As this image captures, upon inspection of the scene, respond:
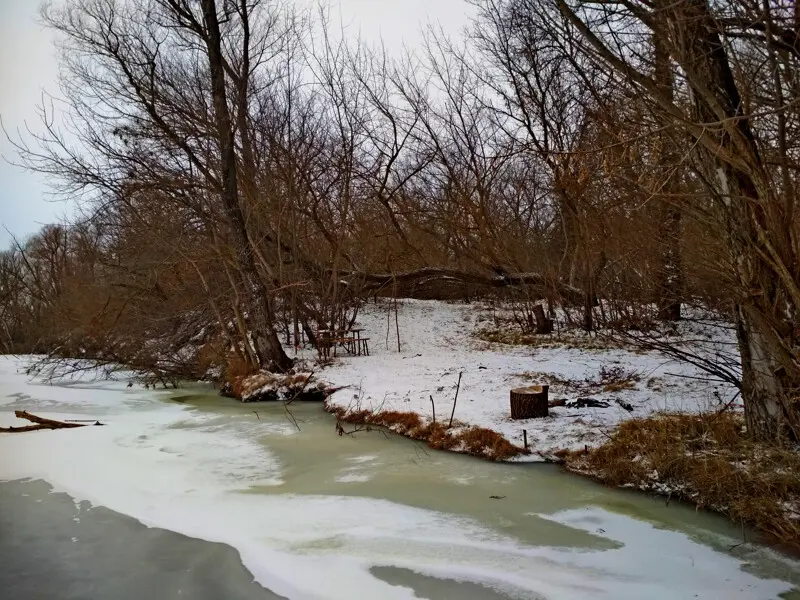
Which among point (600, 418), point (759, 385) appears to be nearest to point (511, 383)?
point (600, 418)

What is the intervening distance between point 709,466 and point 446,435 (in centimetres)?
319

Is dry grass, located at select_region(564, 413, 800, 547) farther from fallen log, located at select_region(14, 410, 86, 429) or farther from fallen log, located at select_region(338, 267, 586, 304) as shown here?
fallen log, located at select_region(338, 267, 586, 304)

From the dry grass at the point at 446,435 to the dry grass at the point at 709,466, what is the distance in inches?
32.8

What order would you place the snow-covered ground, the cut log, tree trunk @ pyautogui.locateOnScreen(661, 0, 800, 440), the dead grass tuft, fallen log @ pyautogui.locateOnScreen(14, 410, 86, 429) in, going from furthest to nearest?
the cut log < fallen log @ pyautogui.locateOnScreen(14, 410, 86, 429) < the snow-covered ground < the dead grass tuft < tree trunk @ pyautogui.locateOnScreen(661, 0, 800, 440)

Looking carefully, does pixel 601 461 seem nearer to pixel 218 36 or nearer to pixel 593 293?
pixel 593 293

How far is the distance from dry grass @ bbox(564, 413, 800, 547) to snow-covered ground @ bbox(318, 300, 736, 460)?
50 cm

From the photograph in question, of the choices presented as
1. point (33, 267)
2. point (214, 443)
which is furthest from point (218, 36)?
point (33, 267)

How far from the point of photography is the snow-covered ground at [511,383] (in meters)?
7.28

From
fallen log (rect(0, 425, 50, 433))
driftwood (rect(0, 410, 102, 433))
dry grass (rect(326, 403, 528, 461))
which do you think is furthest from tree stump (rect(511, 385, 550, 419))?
fallen log (rect(0, 425, 50, 433))

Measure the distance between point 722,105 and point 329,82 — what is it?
508 inches

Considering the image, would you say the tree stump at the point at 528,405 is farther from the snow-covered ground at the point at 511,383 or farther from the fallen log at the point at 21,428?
the fallen log at the point at 21,428

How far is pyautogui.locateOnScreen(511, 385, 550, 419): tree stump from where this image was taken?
762 centimetres

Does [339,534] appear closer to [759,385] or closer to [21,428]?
[759,385]

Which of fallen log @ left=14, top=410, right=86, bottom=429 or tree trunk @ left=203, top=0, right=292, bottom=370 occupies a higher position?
tree trunk @ left=203, top=0, right=292, bottom=370
